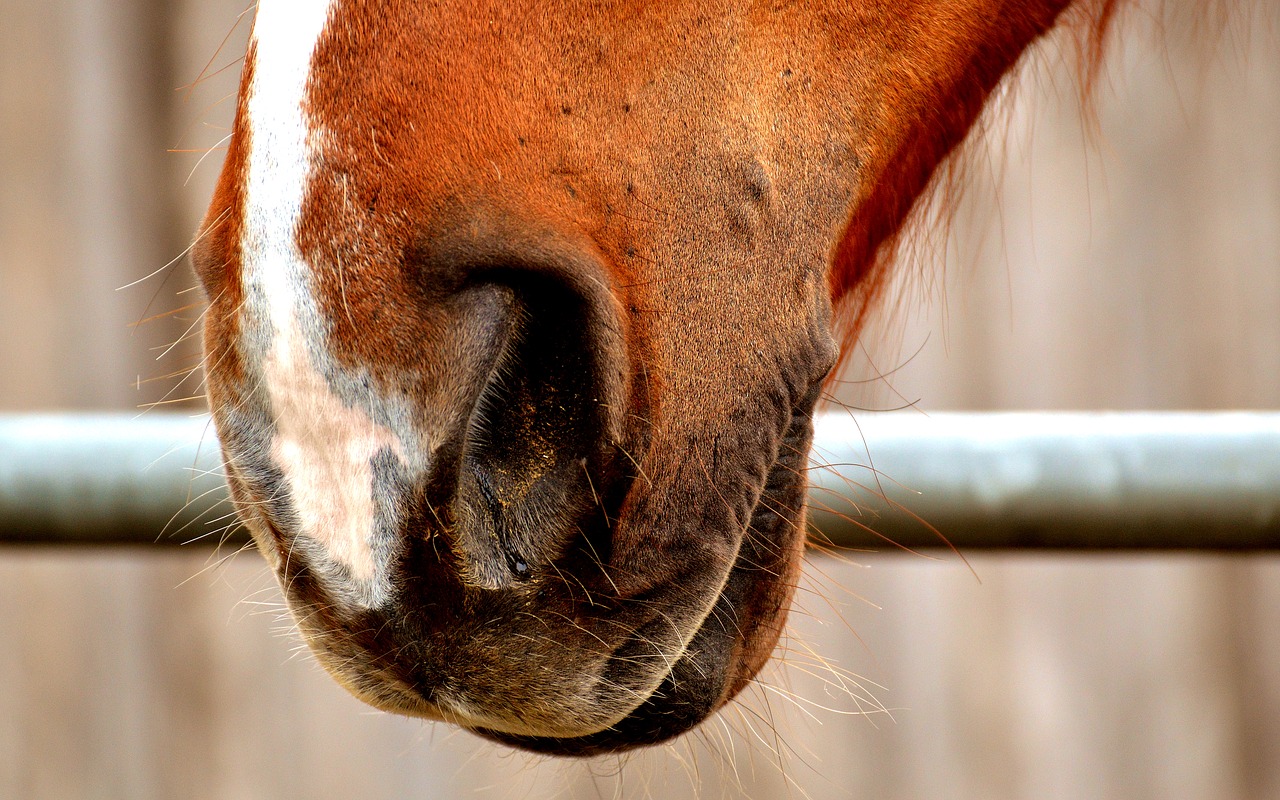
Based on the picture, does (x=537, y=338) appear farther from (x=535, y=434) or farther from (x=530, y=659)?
(x=530, y=659)

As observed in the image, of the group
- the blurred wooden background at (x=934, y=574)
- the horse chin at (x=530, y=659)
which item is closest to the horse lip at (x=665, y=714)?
the horse chin at (x=530, y=659)

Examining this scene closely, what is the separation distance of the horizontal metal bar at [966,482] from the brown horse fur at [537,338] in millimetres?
191

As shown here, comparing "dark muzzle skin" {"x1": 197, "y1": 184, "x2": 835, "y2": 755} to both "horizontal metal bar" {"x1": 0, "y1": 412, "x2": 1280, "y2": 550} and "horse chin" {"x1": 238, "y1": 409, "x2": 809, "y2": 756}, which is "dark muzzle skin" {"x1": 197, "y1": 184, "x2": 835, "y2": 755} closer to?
"horse chin" {"x1": 238, "y1": 409, "x2": 809, "y2": 756}

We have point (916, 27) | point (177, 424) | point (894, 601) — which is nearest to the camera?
point (916, 27)

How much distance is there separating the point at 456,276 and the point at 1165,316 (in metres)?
1.85

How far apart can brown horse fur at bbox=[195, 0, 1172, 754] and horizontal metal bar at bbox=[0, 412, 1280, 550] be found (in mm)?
191

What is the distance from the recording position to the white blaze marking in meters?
0.48

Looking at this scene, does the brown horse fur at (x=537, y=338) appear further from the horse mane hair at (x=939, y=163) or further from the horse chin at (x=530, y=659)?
the horse mane hair at (x=939, y=163)

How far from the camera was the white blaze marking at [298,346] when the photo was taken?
480mm

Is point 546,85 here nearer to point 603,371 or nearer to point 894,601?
point 603,371

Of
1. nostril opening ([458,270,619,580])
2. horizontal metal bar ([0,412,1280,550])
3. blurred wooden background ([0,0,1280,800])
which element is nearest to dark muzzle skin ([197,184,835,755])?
nostril opening ([458,270,619,580])

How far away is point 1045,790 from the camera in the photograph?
194 centimetres

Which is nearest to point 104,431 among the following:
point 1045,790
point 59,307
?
point 59,307

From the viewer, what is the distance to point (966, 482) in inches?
29.6
